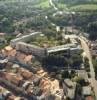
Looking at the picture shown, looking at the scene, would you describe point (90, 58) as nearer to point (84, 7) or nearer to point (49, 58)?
point (49, 58)

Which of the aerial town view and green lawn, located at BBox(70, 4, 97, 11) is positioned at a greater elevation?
the aerial town view

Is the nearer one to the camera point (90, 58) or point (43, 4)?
point (90, 58)

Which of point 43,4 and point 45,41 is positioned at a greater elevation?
point 45,41

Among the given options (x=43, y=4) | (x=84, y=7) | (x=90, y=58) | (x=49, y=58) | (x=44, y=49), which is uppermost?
(x=44, y=49)

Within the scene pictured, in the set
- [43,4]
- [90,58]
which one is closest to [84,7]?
[43,4]

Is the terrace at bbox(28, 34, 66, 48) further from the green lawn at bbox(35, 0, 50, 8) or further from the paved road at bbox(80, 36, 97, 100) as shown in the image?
the green lawn at bbox(35, 0, 50, 8)

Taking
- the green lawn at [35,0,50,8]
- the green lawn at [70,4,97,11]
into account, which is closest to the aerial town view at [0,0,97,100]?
the green lawn at [70,4,97,11]

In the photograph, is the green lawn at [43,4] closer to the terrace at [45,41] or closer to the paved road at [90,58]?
the paved road at [90,58]

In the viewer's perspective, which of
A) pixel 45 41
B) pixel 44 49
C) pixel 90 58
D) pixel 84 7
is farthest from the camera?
pixel 84 7
